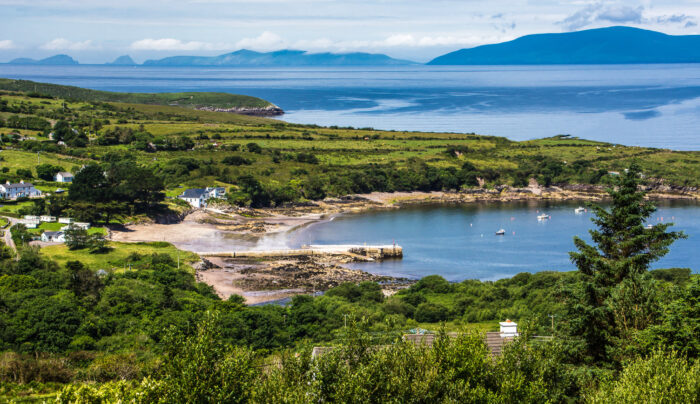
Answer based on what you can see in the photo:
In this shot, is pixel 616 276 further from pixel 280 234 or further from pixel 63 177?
pixel 63 177

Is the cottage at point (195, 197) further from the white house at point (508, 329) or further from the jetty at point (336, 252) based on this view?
the white house at point (508, 329)

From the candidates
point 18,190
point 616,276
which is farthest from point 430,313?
point 18,190

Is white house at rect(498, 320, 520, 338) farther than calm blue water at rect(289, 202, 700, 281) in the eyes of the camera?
No

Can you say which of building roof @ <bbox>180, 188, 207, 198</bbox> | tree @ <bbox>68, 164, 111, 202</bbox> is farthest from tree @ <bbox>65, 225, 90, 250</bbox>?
building roof @ <bbox>180, 188, 207, 198</bbox>

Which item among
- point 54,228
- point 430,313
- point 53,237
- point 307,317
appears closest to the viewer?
point 307,317

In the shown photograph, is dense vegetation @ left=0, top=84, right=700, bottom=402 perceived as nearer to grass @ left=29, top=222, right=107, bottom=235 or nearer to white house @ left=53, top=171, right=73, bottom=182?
white house @ left=53, top=171, right=73, bottom=182
